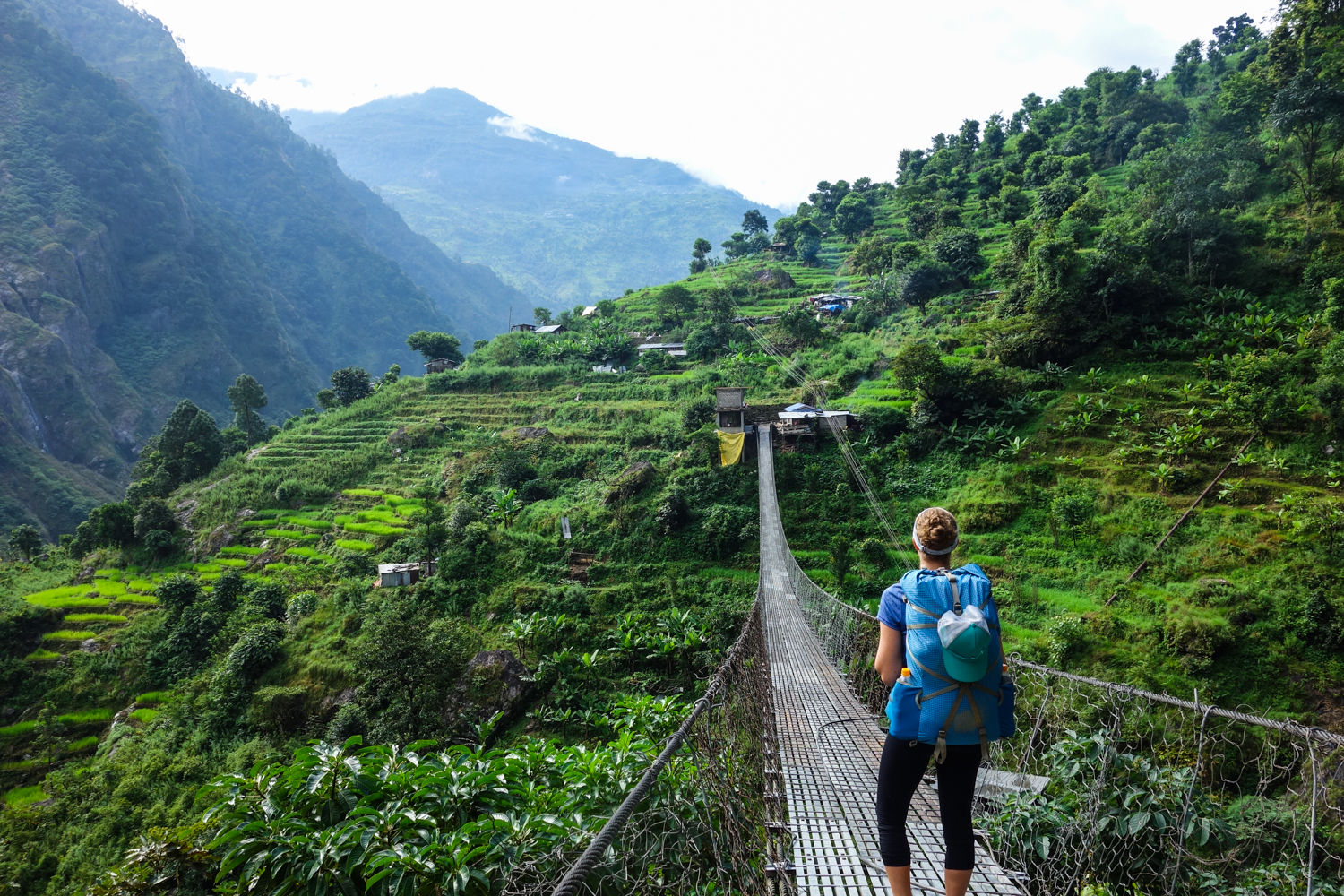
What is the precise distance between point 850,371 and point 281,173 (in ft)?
351

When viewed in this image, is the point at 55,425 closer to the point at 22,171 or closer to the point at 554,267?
the point at 22,171

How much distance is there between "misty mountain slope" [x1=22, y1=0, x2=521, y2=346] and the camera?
8394cm

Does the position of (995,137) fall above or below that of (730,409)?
above

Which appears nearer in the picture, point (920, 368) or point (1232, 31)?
point (920, 368)

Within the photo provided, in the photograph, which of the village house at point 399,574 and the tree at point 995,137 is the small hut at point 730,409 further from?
the tree at point 995,137

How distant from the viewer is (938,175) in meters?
38.2

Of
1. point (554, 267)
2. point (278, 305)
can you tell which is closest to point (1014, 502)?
point (278, 305)

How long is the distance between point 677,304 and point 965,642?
109ft

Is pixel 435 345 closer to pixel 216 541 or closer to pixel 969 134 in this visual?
pixel 216 541

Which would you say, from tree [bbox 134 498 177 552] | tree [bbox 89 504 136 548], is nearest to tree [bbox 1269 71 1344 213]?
tree [bbox 134 498 177 552]

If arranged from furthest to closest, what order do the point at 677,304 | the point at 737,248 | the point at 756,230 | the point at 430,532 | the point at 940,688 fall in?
the point at 756,230
the point at 737,248
the point at 677,304
the point at 430,532
the point at 940,688

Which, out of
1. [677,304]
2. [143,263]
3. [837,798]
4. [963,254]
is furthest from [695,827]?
[143,263]

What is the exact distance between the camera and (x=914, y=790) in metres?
1.87

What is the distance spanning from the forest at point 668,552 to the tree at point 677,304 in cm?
731
